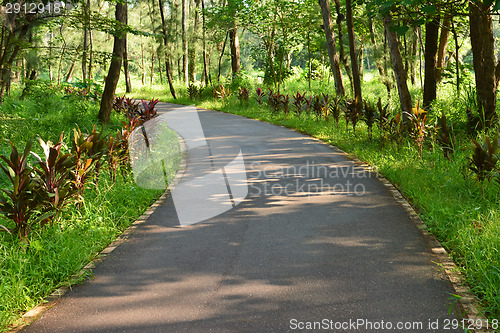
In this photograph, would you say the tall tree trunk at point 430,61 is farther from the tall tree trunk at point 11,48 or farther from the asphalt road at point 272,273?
the tall tree trunk at point 11,48

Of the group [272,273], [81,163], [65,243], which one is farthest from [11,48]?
[272,273]

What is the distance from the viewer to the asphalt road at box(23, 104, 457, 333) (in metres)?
3.68

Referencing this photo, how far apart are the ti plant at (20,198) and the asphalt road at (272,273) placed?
112 cm

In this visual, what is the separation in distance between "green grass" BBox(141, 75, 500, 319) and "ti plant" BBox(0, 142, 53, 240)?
4828mm

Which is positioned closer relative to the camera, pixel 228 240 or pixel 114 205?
pixel 228 240

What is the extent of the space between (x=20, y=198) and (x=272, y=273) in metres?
3.15

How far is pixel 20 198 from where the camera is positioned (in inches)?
199

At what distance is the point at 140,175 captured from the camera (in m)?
8.55

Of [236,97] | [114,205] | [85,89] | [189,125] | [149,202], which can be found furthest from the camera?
[236,97]

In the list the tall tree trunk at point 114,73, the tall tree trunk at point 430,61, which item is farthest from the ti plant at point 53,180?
the tall tree trunk at point 430,61

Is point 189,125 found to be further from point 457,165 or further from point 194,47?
point 194,47

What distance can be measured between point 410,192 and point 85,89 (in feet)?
58.9

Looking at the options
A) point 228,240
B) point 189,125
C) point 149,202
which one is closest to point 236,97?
point 189,125

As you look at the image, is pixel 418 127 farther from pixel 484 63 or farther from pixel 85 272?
pixel 85 272
